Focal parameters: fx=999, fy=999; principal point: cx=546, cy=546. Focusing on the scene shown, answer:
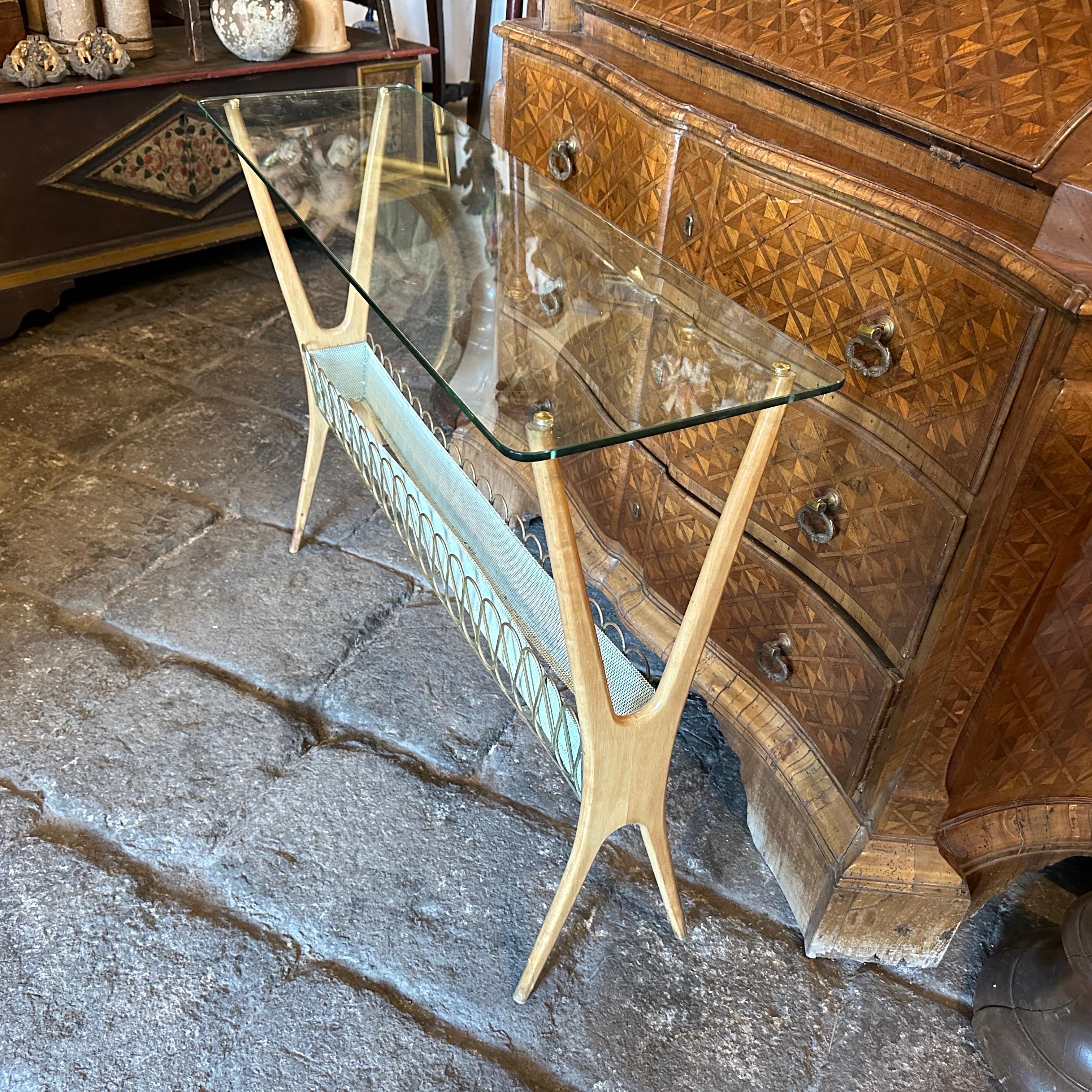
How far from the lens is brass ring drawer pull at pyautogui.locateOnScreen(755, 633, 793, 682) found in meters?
1.66

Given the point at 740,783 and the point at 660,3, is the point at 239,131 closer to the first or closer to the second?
the point at 660,3

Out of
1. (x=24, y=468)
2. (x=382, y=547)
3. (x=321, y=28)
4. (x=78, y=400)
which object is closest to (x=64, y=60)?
(x=321, y=28)

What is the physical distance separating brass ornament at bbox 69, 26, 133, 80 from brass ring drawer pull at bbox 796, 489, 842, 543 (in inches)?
108

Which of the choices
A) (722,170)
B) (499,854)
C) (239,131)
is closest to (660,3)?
(722,170)

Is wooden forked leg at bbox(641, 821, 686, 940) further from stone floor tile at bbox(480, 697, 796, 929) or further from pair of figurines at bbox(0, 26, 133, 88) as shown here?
pair of figurines at bbox(0, 26, 133, 88)

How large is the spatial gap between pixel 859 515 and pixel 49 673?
1.66 m

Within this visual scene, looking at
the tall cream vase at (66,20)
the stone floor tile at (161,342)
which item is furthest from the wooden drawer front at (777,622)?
the tall cream vase at (66,20)

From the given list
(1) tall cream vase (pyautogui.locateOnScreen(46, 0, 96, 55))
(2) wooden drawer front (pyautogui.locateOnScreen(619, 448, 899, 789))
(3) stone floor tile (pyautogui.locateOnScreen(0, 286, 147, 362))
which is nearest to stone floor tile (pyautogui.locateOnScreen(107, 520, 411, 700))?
Result: (2) wooden drawer front (pyautogui.locateOnScreen(619, 448, 899, 789))

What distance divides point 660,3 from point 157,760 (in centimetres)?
165

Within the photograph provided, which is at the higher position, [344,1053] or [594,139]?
[594,139]

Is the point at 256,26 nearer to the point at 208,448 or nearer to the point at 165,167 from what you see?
the point at 165,167

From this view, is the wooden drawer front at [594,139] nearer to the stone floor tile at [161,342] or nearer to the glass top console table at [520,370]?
the glass top console table at [520,370]

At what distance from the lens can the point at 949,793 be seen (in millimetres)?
1508

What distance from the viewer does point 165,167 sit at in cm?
335
